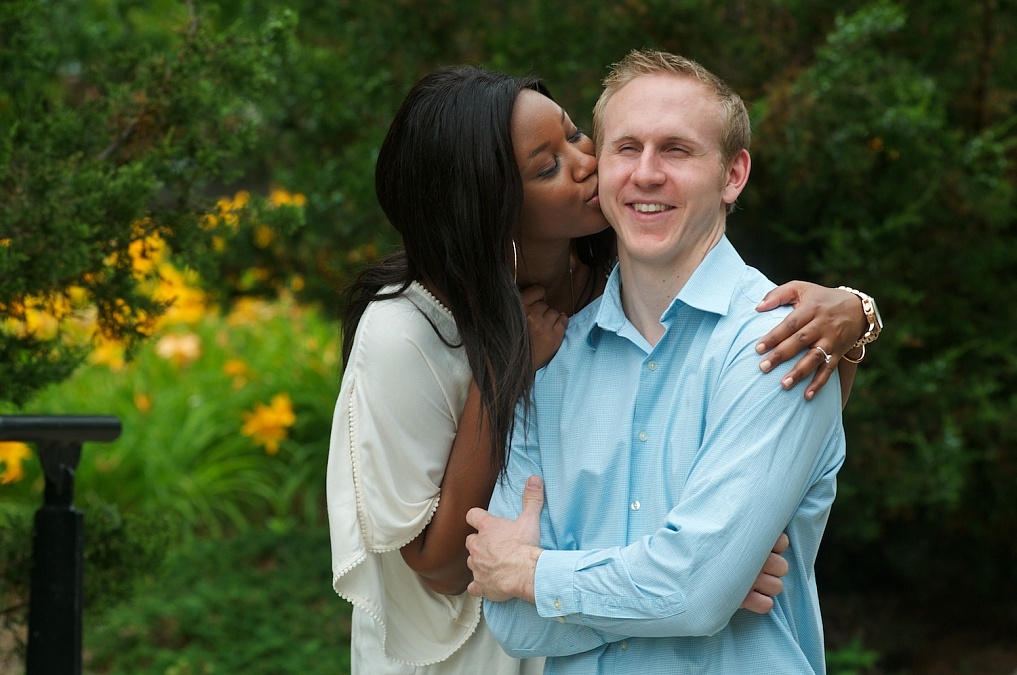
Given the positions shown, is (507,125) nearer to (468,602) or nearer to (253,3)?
(468,602)

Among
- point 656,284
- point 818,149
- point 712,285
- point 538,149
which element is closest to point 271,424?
point 818,149

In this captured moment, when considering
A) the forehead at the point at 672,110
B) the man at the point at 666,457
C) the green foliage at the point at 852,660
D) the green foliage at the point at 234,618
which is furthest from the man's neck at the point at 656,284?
the green foliage at the point at 234,618

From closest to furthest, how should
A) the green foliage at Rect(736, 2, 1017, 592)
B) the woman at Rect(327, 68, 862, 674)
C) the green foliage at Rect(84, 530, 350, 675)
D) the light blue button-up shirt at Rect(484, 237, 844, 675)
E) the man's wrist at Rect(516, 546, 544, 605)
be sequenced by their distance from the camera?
the light blue button-up shirt at Rect(484, 237, 844, 675), the man's wrist at Rect(516, 546, 544, 605), the woman at Rect(327, 68, 862, 674), the green foliage at Rect(736, 2, 1017, 592), the green foliage at Rect(84, 530, 350, 675)

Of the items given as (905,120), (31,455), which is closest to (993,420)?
(905,120)

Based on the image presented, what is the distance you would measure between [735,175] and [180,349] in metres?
5.91

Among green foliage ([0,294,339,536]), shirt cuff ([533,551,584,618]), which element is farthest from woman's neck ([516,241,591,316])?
green foliage ([0,294,339,536])

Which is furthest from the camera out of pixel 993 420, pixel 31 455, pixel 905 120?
pixel 31 455

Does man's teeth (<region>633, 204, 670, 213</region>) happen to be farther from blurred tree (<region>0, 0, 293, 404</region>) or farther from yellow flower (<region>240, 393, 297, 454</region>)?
yellow flower (<region>240, 393, 297, 454</region>)

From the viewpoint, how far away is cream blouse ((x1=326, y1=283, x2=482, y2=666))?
7.86 ft

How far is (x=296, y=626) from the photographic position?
5.21 m

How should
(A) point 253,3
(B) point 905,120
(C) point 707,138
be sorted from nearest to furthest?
(C) point 707,138
(B) point 905,120
(A) point 253,3

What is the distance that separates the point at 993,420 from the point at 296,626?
3.14m

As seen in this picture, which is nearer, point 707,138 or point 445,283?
point 707,138

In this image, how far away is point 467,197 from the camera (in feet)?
8.05
